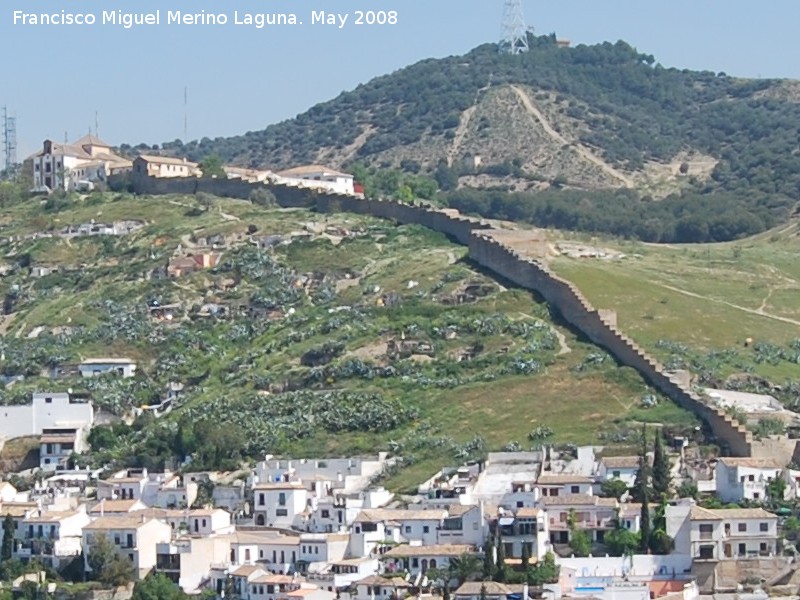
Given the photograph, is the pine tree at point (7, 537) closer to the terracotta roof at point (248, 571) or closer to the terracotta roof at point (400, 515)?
the terracotta roof at point (248, 571)

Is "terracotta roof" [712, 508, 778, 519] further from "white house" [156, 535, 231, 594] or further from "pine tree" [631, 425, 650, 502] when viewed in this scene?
"white house" [156, 535, 231, 594]

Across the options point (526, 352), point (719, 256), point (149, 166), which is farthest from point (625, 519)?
point (149, 166)

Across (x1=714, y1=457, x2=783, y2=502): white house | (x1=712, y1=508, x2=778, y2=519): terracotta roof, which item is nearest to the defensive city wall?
(x1=714, y1=457, x2=783, y2=502): white house

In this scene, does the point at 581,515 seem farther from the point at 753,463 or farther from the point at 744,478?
the point at 753,463

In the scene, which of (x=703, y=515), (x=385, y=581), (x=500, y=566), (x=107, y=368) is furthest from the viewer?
(x=107, y=368)

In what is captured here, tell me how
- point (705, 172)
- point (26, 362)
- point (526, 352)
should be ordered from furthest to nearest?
point (705, 172), point (26, 362), point (526, 352)

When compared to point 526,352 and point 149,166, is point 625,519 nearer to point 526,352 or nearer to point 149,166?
point 526,352

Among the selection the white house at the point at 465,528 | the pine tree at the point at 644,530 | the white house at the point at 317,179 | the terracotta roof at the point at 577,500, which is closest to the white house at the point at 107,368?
the white house at the point at 465,528

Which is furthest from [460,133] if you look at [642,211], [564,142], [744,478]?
[744,478]
